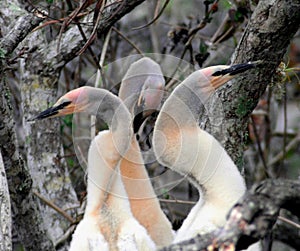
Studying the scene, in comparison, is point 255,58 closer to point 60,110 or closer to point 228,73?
point 228,73

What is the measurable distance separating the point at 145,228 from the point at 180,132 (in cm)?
35

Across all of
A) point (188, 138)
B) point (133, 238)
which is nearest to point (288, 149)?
point (188, 138)

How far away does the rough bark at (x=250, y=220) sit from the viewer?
4.66 ft

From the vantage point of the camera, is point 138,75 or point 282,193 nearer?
point 282,193

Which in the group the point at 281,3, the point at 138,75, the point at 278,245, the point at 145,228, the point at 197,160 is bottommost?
the point at 278,245

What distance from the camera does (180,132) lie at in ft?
8.03

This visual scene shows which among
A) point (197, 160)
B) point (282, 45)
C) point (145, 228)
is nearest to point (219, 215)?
point (197, 160)

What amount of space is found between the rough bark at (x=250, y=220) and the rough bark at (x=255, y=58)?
30.9 inches

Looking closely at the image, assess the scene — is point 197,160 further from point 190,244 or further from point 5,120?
point 190,244

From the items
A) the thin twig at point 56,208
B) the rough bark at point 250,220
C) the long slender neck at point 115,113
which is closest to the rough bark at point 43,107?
the thin twig at point 56,208

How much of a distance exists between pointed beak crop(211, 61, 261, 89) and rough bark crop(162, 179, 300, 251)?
801 mm

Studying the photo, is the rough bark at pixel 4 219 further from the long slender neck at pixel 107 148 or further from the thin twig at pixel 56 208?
the thin twig at pixel 56 208

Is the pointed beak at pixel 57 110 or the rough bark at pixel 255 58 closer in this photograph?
the rough bark at pixel 255 58

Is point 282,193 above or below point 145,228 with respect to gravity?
above
